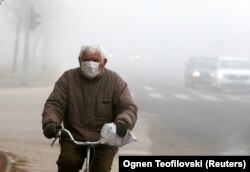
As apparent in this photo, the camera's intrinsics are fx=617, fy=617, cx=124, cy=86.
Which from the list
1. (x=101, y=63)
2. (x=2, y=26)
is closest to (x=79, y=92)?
(x=101, y=63)

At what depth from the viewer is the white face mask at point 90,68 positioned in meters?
Answer: 4.77

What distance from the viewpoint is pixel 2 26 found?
13175cm

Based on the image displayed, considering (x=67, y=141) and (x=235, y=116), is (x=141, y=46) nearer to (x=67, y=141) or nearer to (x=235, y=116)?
(x=235, y=116)

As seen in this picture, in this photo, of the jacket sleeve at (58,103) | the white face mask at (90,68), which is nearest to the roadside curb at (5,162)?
the jacket sleeve at (58,103)

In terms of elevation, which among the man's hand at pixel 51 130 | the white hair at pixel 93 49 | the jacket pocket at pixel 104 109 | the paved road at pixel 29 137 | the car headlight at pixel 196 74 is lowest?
the car headlight at pixel 196 74

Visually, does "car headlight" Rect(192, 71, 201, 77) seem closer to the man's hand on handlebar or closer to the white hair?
the white hair

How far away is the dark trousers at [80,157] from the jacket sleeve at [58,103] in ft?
0.74

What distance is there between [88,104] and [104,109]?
0.13 m

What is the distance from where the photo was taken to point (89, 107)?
16.0ft

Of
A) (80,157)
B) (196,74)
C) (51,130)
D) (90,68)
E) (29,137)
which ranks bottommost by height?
(196,74)

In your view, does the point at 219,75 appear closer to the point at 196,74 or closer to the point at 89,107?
the point at 196,74

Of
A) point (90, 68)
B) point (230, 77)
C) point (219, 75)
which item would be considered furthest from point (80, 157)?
point (230, 77)

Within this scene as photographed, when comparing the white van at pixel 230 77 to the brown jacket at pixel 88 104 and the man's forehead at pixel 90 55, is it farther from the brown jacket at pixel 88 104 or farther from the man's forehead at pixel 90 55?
the man's forehead at pixel 90 55

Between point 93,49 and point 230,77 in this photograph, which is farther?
point 230,77
